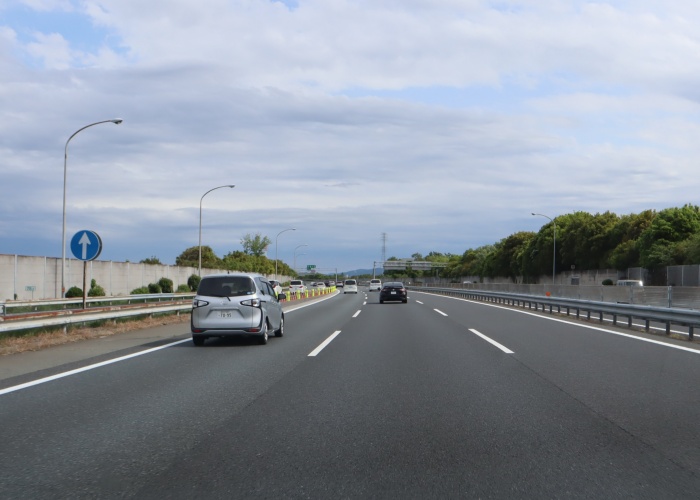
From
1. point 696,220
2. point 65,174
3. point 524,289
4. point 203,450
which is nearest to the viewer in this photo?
point 203,450

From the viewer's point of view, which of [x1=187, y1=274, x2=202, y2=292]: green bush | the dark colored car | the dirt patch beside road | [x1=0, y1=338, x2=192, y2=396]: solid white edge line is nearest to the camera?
[x1=0, y1=338, x2=192, y2=396]: solid white edge line

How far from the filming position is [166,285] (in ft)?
178

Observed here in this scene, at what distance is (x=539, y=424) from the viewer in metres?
7.13

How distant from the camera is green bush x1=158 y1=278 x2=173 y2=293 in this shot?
53800 millimetres

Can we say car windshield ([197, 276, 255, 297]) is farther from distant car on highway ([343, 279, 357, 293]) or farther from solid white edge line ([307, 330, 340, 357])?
distant car on highway ([343, 279, 357, 293])

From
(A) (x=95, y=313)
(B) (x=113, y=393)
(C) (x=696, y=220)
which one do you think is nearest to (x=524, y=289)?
(C) (x=696, y=220)

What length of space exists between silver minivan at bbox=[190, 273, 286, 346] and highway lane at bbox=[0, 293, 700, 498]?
2.47m

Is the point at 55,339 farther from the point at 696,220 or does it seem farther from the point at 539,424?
the point at 696,220

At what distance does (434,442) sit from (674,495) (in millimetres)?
2158

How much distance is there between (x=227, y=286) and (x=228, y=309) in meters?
0.66

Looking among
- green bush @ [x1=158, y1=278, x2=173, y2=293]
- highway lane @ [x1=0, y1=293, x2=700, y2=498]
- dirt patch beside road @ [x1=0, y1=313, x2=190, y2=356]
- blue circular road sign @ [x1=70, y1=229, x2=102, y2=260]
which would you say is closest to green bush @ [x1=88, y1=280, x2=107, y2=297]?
green bush @ [x1=158, y1=278, x2=173, y2=293]

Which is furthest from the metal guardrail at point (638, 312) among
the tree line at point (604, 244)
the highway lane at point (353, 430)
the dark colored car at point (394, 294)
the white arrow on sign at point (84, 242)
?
the tree line at point (604, 244)

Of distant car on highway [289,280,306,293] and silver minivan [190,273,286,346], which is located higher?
silver minivan [190,273,286,346]

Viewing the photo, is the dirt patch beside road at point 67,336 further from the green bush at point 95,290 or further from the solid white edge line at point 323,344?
the green bush at point 95,290
